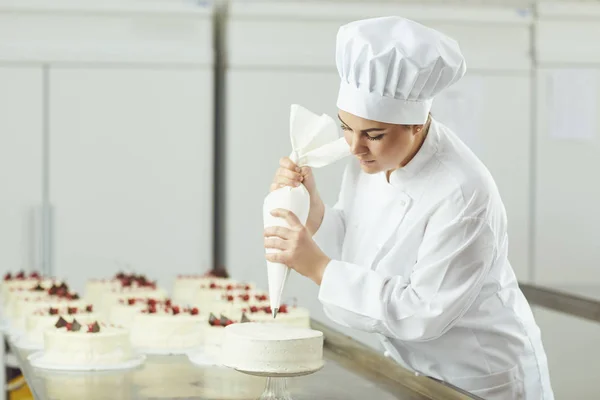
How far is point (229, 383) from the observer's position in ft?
6.81

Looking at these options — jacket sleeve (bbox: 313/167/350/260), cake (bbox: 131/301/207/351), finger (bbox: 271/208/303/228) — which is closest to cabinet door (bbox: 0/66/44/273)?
cake (bbox: 131/301/207/351)

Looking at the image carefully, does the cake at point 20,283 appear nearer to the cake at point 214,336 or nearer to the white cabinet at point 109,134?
the white cabinet at point 109,134

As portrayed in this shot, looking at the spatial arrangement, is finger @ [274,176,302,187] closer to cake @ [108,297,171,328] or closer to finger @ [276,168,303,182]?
finger @ [276,168,303,182]

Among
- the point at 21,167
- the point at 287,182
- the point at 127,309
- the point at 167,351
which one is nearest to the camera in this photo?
the point at 287,182

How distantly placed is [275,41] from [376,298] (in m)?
2.32

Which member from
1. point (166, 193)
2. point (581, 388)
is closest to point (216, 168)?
point (166, 193)

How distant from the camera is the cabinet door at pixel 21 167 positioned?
156 inches

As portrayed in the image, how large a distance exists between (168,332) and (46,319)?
352mm

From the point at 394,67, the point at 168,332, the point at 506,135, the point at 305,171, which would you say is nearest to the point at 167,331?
the point at 168,332

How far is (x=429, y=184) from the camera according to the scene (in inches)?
79.7

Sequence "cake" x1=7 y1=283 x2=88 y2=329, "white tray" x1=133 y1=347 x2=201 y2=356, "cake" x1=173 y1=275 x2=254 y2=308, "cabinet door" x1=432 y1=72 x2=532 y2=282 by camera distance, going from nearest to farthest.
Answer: "white tray" x1=133 y1=347 x2=201 y2=356
"cake" x1=7 y1=283 x2=88 y2=329
"cake" x1=173 y1=275 x2=254 y2=308
"cabinet door" x1=432 y1=72 x2=532 y2=282

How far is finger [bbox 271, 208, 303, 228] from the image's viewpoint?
6.33 ft

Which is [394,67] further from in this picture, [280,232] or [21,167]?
[21,167]

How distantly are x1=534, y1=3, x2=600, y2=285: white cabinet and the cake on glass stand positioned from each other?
2647 mm
